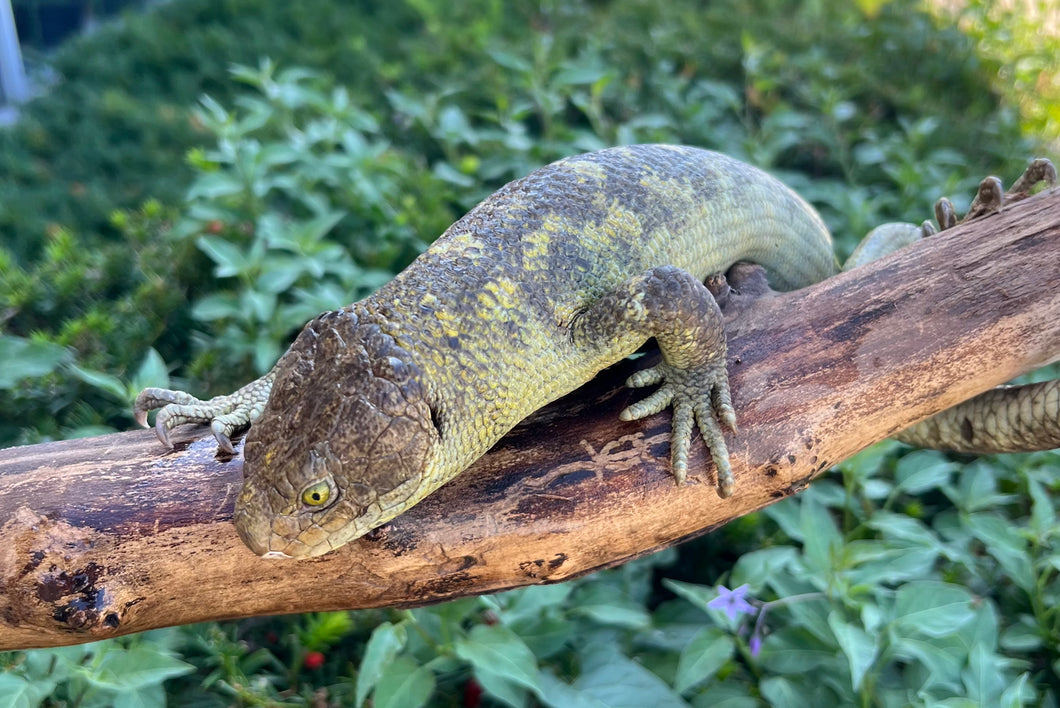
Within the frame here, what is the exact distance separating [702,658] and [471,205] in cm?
338

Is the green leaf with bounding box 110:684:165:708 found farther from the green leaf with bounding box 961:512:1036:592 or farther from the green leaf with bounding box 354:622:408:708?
the green leaf with bounding box 961:512:1036:592

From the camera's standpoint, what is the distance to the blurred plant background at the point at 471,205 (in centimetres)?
316

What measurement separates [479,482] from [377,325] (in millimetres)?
633

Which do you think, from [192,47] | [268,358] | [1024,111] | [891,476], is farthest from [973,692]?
[192,47]

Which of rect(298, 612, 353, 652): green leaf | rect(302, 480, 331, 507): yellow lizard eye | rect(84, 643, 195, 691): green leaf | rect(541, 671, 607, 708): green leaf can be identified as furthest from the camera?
rect(298, 612, 353, 652): green leaf

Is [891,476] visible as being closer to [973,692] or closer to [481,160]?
[973,692]

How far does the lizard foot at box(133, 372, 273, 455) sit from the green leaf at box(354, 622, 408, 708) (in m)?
0.88

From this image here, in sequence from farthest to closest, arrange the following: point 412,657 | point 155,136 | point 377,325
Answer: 1. point 155,136
2. point 412,657
3. point 377,325

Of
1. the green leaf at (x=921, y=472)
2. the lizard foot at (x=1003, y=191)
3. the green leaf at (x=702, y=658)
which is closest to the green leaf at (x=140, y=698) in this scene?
the green leaf at (x=702, y=658)

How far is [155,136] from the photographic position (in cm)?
652

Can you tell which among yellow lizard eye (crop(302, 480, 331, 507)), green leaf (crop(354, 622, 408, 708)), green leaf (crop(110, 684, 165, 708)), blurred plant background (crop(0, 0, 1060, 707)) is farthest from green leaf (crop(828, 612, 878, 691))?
green leaf (crop(110, 684, 165, 708))

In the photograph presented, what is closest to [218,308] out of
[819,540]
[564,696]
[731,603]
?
[564,696]

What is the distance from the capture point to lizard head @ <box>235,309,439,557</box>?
2387 millimetres

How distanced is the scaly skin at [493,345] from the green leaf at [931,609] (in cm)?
100
